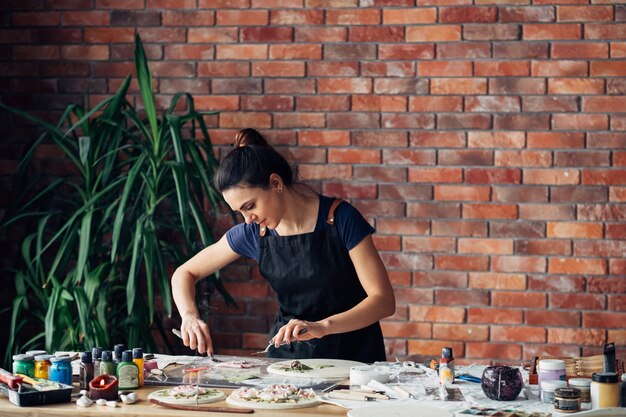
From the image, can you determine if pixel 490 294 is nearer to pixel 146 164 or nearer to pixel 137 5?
pixel 146 164

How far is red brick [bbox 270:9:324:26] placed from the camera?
4.21 m

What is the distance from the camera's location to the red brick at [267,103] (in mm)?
4266

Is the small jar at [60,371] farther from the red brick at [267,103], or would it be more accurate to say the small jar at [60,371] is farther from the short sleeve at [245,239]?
the red brick at [267,103]

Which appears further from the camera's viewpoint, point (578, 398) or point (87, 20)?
point (87, 20)

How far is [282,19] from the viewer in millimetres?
4262

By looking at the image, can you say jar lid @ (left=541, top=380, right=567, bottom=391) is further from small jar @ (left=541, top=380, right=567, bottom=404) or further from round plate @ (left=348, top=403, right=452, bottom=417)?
round plate @ (left=348, top=403, right=452, bottom=417)

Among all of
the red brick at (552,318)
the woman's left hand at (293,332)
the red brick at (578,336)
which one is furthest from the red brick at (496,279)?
the woman's left hand at (293,332)

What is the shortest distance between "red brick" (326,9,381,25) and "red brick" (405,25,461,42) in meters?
0.16

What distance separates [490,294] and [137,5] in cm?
210

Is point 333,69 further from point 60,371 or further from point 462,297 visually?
point 60,371

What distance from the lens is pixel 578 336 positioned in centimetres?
404

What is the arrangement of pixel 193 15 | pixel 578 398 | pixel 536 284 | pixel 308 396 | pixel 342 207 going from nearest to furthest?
pixel 578 398 → pixel 308 396 → pixel 342 207 → pixel 536 284 → pixel 193 15

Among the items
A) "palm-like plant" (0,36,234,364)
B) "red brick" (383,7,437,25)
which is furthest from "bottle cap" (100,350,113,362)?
"red brick" (383,7,437,25)

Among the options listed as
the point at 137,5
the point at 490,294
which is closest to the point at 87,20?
the point at 137,5
